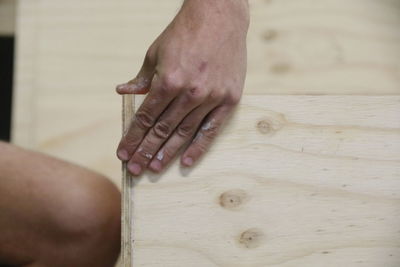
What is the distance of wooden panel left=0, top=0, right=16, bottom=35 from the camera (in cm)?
112

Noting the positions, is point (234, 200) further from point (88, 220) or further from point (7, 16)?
point (7, 16)

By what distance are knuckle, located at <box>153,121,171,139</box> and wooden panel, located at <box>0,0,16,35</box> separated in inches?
29.7

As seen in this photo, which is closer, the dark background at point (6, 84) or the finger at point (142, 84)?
the finger at point (142, 84)

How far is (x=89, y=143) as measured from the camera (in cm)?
94

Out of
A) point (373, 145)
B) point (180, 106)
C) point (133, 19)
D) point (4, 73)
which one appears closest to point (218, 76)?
point (180, 106)

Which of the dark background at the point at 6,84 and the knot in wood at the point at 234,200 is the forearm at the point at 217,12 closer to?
the knot in wood at the point at 234,200

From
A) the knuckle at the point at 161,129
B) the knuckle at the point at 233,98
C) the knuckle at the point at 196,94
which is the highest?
the knuckle at the point at 196,94

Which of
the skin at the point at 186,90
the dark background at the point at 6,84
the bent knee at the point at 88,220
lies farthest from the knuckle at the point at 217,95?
the dark background at the point at 6,84

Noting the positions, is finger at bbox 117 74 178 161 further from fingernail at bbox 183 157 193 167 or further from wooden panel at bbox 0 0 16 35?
wooden panel at bbox 0 0 16 35

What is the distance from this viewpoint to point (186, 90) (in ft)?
1.69

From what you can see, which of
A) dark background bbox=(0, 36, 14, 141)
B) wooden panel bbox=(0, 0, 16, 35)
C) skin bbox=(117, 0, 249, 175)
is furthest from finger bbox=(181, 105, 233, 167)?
dark background bbox=(0, 36, 14, 141)

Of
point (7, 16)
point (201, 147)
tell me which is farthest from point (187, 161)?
point (7, 16)

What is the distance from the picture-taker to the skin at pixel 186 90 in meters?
0.52

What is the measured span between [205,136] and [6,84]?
1.00 m
